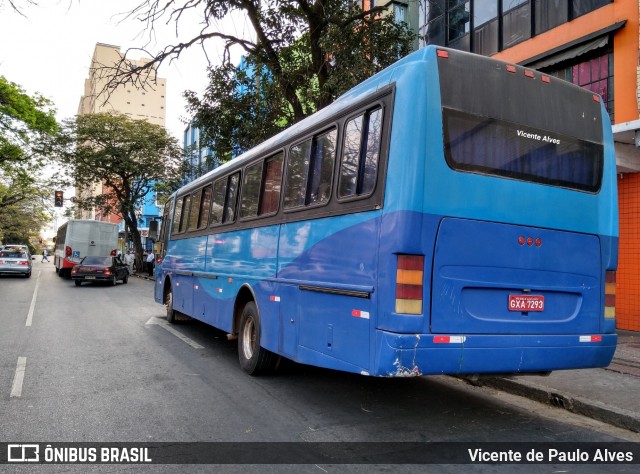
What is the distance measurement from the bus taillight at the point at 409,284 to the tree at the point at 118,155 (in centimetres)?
3226

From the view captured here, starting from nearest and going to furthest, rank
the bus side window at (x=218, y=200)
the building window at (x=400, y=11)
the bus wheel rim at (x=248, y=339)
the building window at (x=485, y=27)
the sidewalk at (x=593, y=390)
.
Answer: the sidewalk at (x=593, y=390) < the bus wheel rim at (x=248, y=339) < the bus side window at (x=218, y=200) < the building window at (x=485, y=27) < the building window at (x=400, y=11)

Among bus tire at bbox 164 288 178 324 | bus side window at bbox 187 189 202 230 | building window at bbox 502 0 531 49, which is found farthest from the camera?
building window at bbox 502 0 531 49

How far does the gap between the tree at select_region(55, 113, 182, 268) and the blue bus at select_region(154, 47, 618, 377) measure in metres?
30.9

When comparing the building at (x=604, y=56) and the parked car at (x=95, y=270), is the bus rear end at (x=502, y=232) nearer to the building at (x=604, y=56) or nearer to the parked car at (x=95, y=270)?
the building at (x=604, y=56)

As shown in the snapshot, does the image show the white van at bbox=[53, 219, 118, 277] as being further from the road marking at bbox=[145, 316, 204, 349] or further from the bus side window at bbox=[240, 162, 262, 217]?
the bus side window at bbox=[240, 162, 262, 217]

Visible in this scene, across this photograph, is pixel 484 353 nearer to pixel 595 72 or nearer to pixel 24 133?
pixel 595 72

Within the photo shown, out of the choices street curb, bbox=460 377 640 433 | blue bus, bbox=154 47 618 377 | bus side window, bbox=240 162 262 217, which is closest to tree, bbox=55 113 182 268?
bus side window, bbox=240 162 262 217

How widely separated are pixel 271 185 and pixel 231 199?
1.71m

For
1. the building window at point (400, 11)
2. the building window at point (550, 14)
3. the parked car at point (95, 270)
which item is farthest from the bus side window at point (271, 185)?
the parked car at point (95, 270)

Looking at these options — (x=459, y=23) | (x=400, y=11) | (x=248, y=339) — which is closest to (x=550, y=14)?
(x=459, y=23)

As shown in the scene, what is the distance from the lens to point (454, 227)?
13.9 feet

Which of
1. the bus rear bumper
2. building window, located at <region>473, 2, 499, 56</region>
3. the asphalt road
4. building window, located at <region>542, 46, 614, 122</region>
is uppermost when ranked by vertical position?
building window, located at <region>473, 2, 499, 56</region>

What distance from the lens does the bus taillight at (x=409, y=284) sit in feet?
13.2

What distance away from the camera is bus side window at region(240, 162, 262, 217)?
705cm
